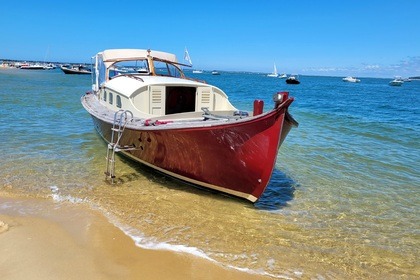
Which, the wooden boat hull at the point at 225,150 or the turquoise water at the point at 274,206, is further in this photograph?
the wooden boat hull at the point at 225,150

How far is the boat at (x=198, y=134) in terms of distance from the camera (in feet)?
21.5

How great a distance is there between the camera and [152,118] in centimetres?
846

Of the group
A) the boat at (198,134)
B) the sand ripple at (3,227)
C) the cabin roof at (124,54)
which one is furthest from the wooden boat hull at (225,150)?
the cabin roof at (124,54)

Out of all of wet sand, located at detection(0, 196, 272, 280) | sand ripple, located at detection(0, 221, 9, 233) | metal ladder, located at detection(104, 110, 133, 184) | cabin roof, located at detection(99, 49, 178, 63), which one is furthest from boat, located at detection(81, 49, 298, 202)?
sand ripple, located at detection(0, 221, 9, 233)

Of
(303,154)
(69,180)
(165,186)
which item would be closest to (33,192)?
(69,180)

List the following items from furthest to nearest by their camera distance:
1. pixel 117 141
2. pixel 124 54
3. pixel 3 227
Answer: pixel 124 54, pixel 117 141, pixel 3 227

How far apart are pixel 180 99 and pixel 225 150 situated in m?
3.65

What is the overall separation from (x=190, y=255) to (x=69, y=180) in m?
4.56

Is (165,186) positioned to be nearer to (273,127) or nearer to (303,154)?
(273,127)

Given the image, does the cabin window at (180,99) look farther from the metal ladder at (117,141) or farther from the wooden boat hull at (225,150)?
the wooden boat hull at (225,150)

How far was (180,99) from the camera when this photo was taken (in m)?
10.1

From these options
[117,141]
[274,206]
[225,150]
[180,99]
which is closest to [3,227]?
[117,141]

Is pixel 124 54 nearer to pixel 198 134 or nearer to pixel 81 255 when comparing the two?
pixel 198 134

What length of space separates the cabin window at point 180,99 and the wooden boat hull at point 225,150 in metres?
2.04
